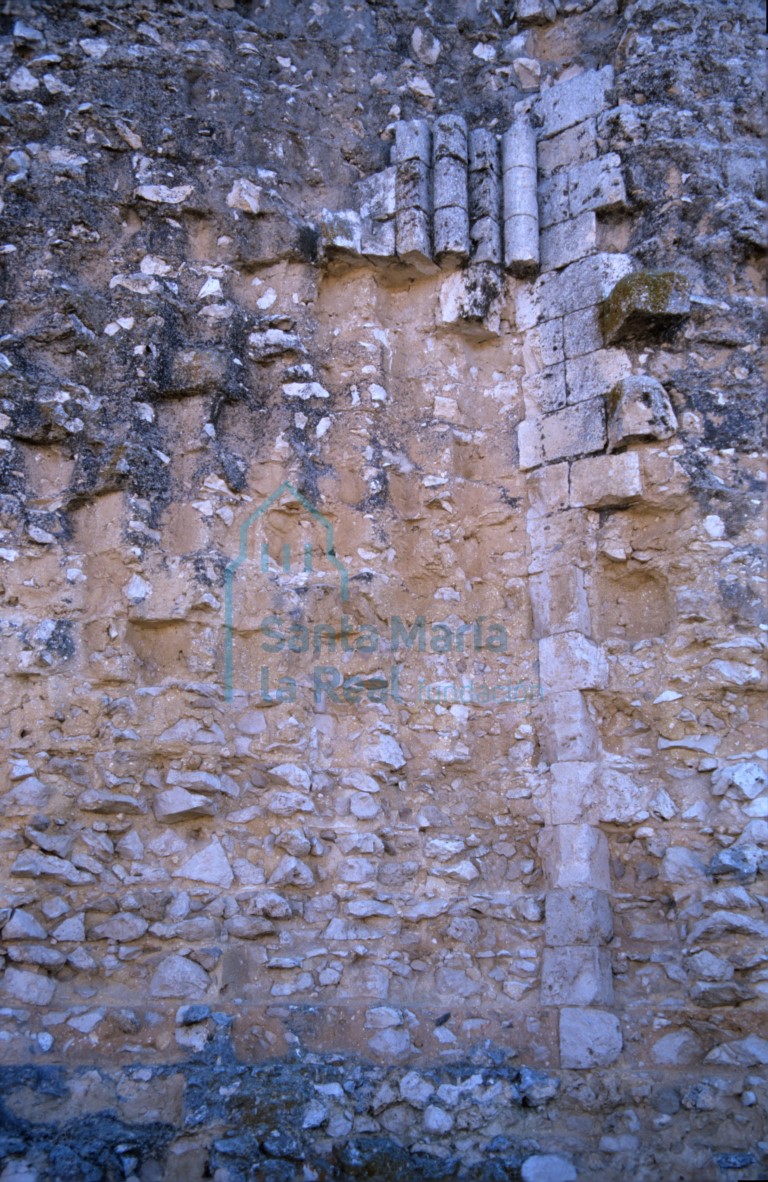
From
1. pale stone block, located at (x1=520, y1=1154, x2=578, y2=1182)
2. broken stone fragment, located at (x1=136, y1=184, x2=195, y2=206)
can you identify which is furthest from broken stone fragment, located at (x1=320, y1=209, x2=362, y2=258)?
pale stone block, located at (x1=520, y1=1154, x2=578, y2=1182)

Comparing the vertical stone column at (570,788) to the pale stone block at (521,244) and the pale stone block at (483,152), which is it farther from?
the pale stone block at (483,152)

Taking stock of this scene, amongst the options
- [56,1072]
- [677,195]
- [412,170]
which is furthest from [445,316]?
[56,1072]

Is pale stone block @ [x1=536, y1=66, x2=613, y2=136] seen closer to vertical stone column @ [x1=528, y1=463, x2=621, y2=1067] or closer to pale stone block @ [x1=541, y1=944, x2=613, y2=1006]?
vertical stone column @ [x1=528, y1=463, x2=621, y2=1067]

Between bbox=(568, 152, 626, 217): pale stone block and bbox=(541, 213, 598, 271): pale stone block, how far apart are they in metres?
0.06

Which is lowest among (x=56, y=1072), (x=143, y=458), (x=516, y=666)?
(x=56, y=1072)

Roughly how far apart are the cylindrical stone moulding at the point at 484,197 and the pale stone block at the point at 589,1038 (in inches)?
128

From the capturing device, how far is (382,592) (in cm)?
484

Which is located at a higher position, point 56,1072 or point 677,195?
point 677,195

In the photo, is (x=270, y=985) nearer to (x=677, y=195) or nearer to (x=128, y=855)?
(x=128, y=855)

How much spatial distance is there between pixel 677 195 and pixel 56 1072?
4341 mm

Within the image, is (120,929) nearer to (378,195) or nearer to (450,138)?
(378,195)

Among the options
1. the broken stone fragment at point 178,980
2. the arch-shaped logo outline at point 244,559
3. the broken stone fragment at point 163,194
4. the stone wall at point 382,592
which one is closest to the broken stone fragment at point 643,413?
the stone wall at point 382,592

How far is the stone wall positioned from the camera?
402 cm

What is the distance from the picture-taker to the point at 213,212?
17.1ft
